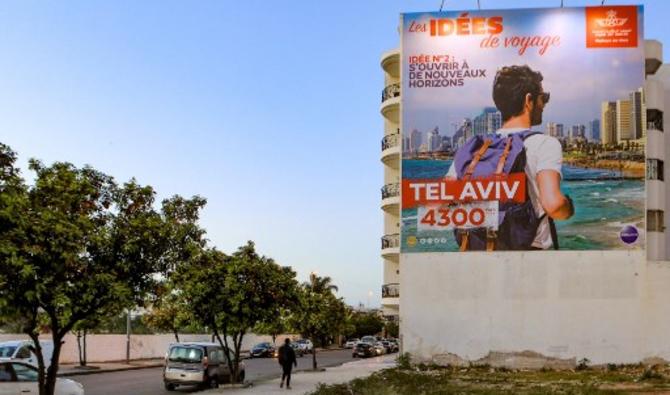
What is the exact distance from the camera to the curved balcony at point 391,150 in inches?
2118

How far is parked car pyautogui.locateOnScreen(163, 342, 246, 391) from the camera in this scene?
28.2m

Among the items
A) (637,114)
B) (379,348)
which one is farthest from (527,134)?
(379,348)

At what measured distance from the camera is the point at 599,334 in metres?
38.6

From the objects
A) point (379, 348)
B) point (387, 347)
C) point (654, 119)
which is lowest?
point (387, 347)

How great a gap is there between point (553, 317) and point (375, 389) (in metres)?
16.4

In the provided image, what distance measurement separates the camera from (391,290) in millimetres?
54250

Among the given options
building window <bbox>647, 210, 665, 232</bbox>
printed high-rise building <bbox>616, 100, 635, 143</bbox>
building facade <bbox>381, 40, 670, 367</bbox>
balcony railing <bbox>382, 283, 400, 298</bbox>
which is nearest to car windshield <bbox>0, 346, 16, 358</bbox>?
building facade <bbox>381, 40, 670, 367</bbox>

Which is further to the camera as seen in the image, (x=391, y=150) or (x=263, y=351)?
(x=263, y=351)

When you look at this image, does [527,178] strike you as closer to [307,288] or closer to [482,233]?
[482,233]

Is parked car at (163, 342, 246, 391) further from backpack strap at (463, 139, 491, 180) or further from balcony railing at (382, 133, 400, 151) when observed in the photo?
balcony railing at (382, 133, 400, 151)

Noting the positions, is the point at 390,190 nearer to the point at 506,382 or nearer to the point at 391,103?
the point at 391,103

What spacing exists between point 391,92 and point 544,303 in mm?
20610

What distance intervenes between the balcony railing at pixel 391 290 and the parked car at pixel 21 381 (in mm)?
36374

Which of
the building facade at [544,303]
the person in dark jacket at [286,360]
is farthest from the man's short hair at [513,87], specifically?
the person in dark jacket at [286,360]
